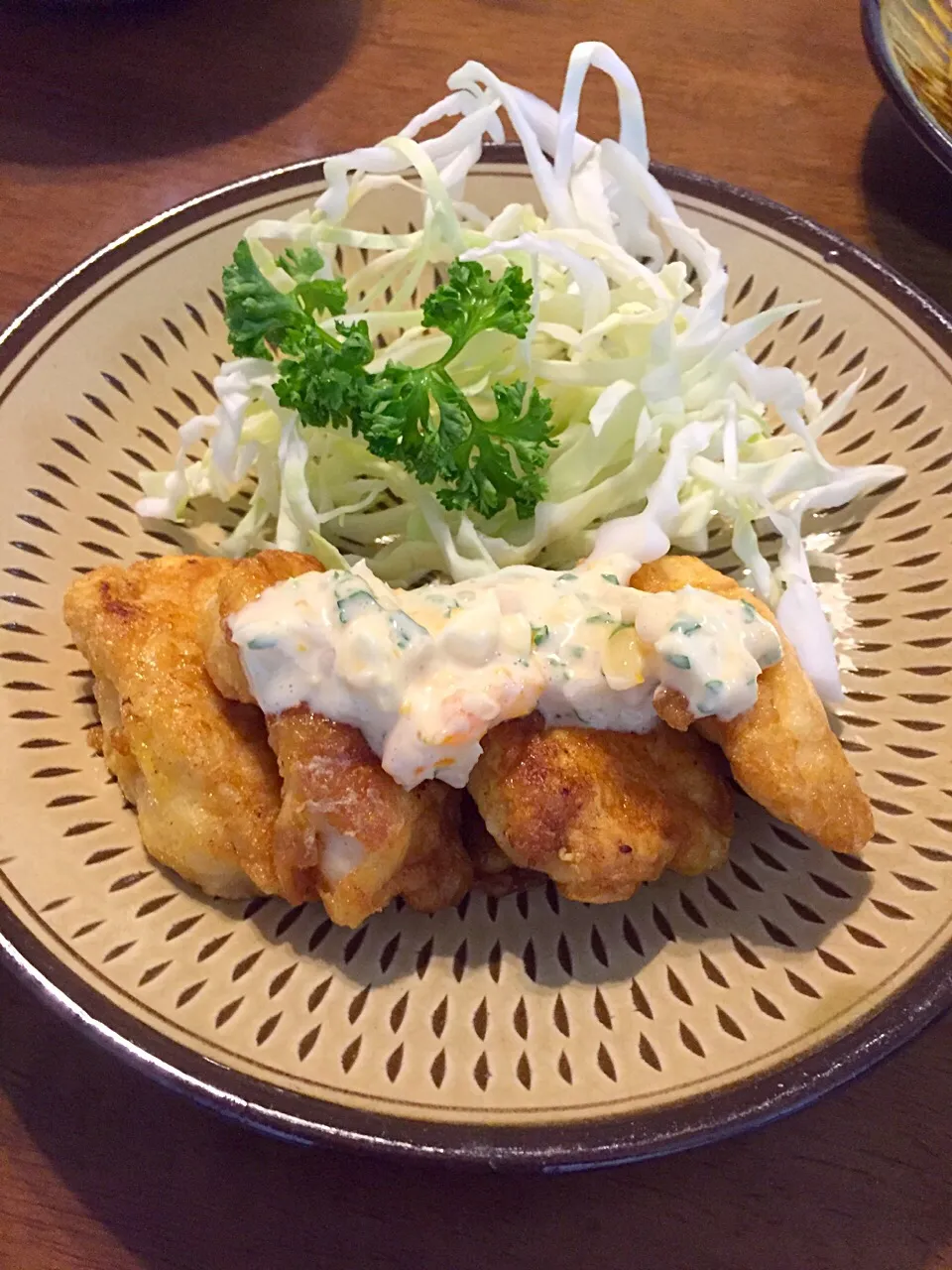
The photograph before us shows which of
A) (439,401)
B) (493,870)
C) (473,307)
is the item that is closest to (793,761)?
(493,870)

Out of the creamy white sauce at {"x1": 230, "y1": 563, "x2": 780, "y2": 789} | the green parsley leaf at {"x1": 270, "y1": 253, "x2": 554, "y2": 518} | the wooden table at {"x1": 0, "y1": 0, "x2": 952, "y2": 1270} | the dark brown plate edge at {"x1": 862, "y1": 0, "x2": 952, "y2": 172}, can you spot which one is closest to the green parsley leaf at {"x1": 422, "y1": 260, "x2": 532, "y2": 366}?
the green parsley leaf at {"x1": 270, "y1": 253, "x2": 554, "y2": 518}

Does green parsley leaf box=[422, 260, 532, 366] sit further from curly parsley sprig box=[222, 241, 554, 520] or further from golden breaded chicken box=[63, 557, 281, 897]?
golden breaded chicken box=[63, 557, 281, 897]

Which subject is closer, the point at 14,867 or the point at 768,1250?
the point at 768,1250

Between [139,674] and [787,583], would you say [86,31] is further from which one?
[787,583]

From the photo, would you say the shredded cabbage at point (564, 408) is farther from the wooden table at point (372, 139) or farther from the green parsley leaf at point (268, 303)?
the wooden table at point (372, 139)

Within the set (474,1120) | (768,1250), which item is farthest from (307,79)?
(768,1250)

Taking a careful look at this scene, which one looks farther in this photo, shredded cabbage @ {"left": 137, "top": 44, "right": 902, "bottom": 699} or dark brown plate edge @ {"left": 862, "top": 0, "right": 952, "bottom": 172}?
dark brown plate edge @ {"left": 862, "top": 0, "right": 952, "bottom": 172}

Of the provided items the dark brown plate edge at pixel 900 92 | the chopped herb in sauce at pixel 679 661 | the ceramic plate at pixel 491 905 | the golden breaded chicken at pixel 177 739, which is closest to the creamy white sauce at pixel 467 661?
the chopped herb in sauce at pixel 679 661
